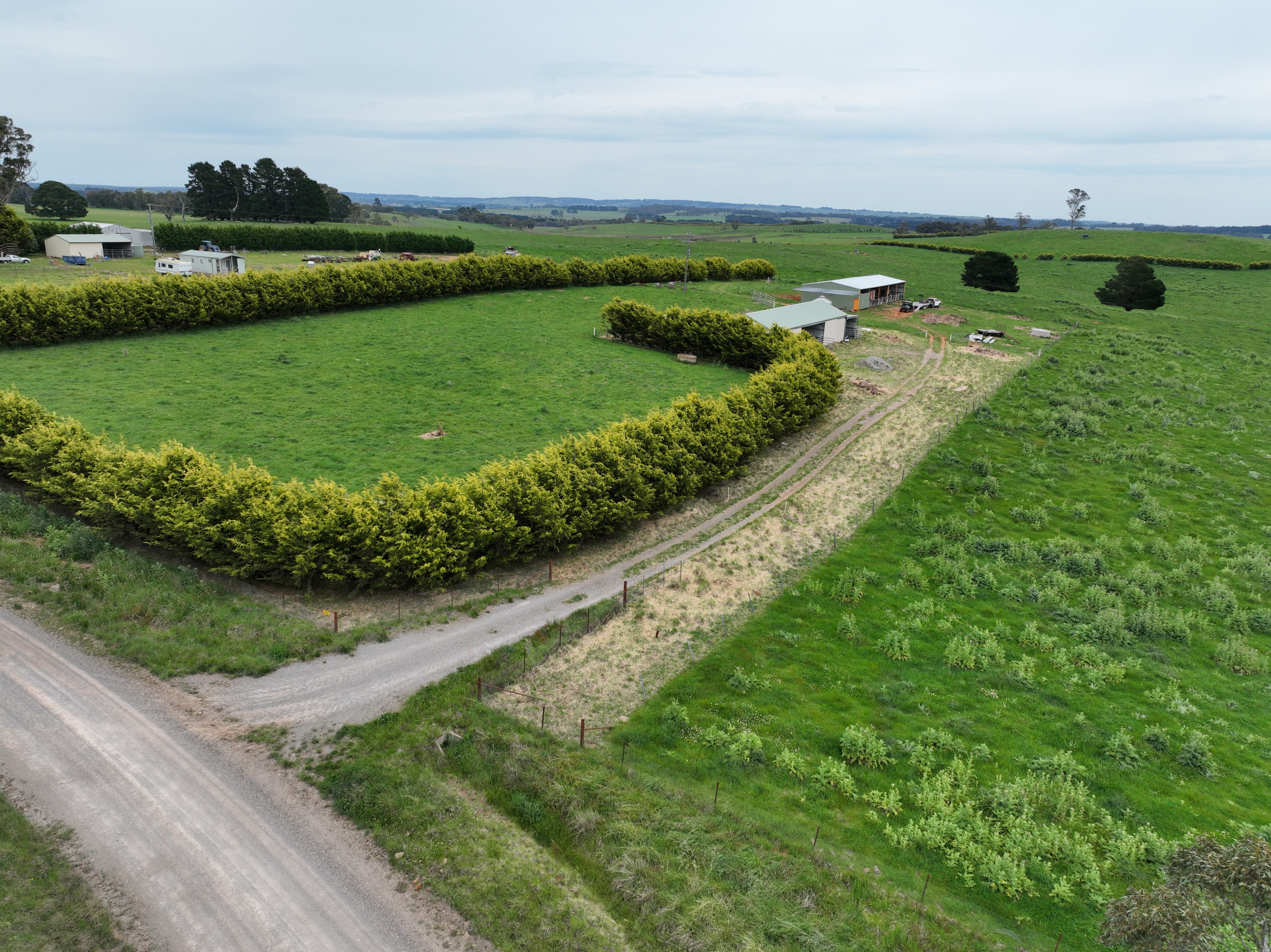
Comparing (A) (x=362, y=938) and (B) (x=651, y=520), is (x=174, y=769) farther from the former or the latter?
(B) (x=651, y=520)

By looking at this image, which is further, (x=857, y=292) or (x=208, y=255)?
(x=857, y=292)

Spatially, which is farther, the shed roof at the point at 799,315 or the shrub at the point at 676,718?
the shed roof at the point at 799,315

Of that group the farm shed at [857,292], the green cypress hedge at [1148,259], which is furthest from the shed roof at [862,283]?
the green cypress hedge at [1148,259]

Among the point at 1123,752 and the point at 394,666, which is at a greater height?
the point at 394,666

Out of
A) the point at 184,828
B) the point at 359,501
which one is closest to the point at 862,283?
the point at 359,501

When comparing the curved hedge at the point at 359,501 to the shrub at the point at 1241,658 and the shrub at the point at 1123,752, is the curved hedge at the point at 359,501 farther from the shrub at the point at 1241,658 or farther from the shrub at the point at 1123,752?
the shrub at the point at 1241,658

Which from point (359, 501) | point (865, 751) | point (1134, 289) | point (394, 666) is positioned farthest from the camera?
point (1134, 289)

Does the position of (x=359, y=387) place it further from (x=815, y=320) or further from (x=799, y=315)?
(x=815, y=320)
